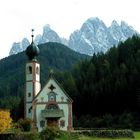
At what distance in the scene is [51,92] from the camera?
6975 centimetres

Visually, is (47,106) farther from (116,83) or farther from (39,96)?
(116,83)

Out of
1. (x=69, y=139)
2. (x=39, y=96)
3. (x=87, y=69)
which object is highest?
(x=87, y=69)

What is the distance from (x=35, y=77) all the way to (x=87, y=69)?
4190 cm

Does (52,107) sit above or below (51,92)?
below

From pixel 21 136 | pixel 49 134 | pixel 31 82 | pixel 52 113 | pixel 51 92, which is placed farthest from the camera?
pixel 31 82

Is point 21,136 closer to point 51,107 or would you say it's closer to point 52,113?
point 52,113

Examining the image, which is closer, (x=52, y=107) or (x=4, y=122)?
(x=4, y=122)

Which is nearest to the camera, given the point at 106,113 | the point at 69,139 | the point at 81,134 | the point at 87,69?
the point at 69,139

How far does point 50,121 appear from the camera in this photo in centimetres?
6969

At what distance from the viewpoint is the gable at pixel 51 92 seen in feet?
228

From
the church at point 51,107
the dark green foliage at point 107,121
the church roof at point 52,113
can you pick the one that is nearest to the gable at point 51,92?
the church at point 51,107

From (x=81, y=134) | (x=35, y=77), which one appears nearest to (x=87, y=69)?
(x=35, y=77)

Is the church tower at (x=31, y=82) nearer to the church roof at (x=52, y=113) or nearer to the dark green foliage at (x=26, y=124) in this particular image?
the church roof at (x=52, y=113)

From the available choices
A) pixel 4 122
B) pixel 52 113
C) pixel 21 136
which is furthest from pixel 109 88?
pixel 21 136
